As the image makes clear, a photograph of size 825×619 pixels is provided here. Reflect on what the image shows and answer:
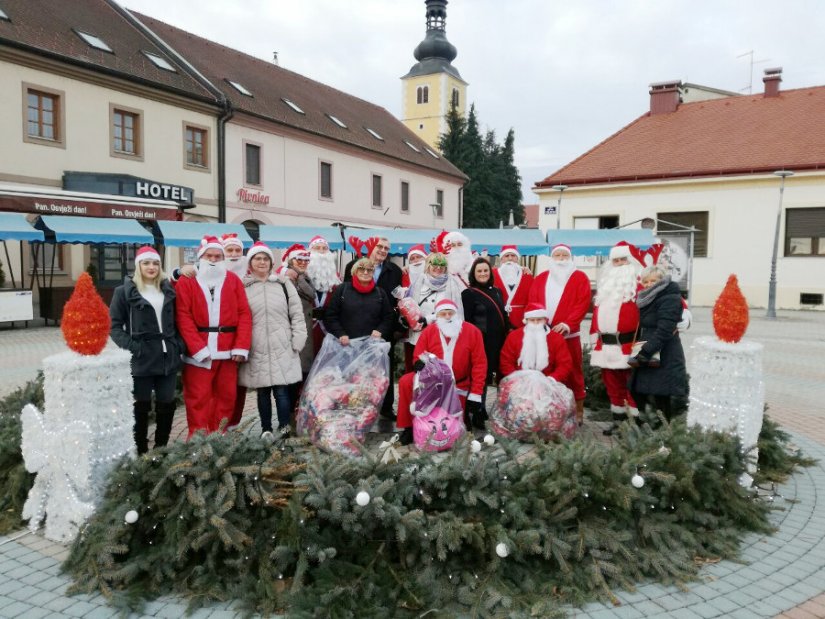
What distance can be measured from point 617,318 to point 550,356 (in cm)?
67

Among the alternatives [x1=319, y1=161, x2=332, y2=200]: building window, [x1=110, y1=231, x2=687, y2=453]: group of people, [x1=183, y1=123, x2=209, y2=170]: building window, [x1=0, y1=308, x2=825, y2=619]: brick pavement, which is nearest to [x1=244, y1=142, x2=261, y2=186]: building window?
[x1=183, y1=123, x2=209, y2=170]: building window

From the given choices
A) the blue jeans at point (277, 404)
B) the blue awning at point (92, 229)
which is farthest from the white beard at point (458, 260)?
the blue awning at point (92, 229)

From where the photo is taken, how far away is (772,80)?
28094mm

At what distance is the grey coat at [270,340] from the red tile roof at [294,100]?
21536 millimetres

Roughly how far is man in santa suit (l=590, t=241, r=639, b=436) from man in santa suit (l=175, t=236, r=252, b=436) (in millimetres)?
3034

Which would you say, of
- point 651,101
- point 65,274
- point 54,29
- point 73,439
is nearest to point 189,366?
point 73,439

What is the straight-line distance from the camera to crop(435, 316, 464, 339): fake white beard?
5.38 m

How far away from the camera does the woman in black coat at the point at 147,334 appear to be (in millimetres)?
4578

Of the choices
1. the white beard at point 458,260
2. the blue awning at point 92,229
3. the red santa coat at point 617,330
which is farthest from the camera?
the blue awning at point 92,229

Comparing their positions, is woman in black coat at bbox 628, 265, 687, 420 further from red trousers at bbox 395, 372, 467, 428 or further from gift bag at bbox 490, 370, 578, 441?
red trousers at bbox 395, 372, 467, 428

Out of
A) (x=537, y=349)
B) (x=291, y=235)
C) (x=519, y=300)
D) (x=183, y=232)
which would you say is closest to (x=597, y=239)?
(x=291, y=235)

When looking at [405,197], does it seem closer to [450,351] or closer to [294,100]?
[294,100]

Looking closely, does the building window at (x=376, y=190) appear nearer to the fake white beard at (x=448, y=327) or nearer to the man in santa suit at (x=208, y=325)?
the fake white beard at (x=448, y=327)

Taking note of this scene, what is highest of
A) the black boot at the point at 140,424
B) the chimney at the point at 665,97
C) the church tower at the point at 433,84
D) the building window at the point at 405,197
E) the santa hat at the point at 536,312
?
the church tower at the point at 433,84
